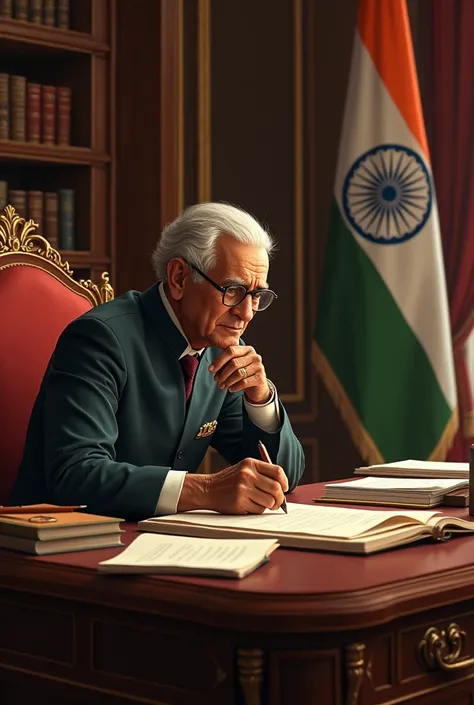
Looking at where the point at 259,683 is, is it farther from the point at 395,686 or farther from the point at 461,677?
the point at 461,677

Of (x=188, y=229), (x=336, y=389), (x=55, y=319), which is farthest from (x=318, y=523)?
(x=336, y=389)

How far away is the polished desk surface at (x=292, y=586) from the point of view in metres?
1.38

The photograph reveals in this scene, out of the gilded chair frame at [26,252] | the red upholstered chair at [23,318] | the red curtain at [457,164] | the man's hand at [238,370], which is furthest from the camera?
the red curtain at [457,164]

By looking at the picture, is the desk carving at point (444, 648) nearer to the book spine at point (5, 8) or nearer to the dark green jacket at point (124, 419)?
the dark green jacket at point (124, 419)

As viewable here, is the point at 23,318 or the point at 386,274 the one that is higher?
the point at 386,274

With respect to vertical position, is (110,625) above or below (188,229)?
below

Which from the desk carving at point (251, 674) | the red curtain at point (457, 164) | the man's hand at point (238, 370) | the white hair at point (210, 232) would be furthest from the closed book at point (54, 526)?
the red curtain at point (457, 164)

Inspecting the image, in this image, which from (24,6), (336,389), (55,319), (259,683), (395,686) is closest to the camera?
(259,683)

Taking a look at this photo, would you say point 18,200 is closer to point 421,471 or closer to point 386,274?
point 386,274

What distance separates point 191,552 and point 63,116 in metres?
3.27

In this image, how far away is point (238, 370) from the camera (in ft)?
7.72

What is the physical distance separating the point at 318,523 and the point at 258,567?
320 mm

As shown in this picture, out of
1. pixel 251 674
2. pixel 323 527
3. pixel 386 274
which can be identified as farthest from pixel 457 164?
pixel 251 674

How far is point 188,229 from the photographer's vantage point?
2475 mm
